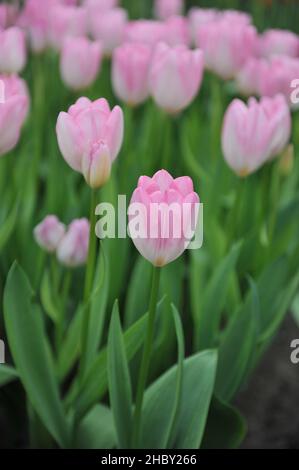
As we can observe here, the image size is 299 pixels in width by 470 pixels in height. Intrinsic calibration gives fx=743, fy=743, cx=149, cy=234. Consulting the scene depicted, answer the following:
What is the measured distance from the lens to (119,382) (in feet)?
3.05

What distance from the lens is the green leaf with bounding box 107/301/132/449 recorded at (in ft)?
2.93

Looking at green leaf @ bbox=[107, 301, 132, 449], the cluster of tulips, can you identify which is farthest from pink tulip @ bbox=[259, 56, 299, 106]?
green leaf @ bbox=[107, 301, 132, 449]

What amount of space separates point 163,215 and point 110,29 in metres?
1.18

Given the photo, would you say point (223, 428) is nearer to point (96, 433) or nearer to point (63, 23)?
point (96, 433)

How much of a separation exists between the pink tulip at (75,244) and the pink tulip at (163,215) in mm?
298

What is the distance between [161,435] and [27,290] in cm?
26

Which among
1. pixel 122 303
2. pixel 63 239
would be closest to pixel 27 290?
pixel 63 239

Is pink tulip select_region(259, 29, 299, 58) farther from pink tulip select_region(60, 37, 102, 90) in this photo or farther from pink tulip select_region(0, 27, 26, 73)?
pink tulip select_region(0, 27, 26, 73)

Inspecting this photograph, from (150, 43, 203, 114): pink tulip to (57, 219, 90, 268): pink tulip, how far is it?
0.29 m

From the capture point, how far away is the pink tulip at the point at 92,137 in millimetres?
818

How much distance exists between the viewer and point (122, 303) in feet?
4.55

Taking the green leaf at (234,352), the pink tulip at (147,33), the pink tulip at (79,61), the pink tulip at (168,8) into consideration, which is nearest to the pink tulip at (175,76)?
the pink tulip at (79,61)

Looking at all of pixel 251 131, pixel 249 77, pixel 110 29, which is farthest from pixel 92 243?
pixel 110 29
